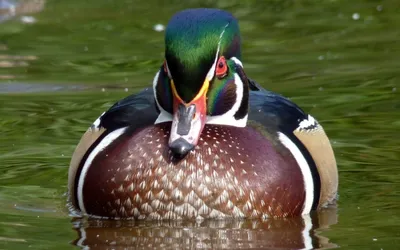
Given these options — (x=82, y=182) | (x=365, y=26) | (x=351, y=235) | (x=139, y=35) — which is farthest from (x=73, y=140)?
(x=365, y=26)

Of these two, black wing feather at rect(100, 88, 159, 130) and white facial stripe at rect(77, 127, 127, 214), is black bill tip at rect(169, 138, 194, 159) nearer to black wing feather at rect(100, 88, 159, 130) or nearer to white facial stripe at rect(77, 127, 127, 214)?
black wing feather at rect(100, 88, 159, 130)

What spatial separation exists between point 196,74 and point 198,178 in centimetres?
54

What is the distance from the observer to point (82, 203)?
277 inches

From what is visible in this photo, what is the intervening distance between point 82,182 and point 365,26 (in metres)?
6.74

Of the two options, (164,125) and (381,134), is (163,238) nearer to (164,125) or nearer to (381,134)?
(164,125)

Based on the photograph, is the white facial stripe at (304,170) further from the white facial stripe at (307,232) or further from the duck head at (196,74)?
the duck head at (196,74)

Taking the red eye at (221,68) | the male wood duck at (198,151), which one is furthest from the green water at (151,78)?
the red eye at (221,68)

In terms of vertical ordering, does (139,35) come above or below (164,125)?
above

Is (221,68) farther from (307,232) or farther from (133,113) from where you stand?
(307,232)

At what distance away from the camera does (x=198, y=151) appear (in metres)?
6.65

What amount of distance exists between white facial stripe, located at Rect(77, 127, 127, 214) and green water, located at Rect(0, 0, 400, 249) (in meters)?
0.12

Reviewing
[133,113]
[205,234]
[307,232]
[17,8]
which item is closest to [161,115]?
[133,113]

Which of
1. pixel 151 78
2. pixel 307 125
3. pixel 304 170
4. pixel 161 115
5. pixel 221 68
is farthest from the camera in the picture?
pixel 151 78

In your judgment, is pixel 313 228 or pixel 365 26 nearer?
pixel 313 228
